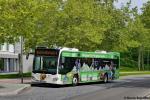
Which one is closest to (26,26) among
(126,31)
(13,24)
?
(13,24)

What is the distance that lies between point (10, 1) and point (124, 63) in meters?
75.9

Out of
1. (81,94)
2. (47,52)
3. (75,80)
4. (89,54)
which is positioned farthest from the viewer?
(89,54)

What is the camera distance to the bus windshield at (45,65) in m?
32.6

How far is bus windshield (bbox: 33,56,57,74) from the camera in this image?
3262 centimetres

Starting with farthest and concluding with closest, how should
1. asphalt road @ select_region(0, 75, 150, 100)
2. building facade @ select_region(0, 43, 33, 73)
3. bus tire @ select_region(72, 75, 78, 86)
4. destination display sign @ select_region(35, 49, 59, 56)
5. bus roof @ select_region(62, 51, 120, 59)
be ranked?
building facade @ select_region(0, 43, 33, 73), bus tire @ select_region(72, 75, 78, 86), bus roof @ select_region(62, 51, 120, 59), destination display sign @ select_region(35, 49, 59, 56), asphalt road @ select_region(0, 75, 150, 100)

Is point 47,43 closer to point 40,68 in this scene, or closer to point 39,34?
point 39,34

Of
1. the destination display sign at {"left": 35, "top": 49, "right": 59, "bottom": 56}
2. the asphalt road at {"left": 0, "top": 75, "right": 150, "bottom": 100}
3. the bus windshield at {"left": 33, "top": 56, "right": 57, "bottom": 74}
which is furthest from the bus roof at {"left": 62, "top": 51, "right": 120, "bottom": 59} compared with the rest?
the asphalt road at {"left": 0, "top": 75, "right": 150, "bottom": 100}

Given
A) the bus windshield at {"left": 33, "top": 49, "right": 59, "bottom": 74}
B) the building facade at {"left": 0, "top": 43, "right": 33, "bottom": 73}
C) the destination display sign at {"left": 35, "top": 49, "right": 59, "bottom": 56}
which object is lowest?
the building facade at {"left": 0, "top": 43, "right": 33, "bottom": 73}

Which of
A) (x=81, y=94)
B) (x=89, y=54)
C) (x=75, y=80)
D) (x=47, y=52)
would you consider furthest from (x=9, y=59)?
(x=81, y=94)

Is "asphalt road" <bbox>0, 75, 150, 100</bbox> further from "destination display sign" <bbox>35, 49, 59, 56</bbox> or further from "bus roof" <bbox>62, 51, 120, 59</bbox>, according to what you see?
"bus roof" <bbox>62, 51, 120, 59</bbox>

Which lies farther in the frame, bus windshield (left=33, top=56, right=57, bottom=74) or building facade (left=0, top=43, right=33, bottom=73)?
building facade (left=0, top=43, right=33, bottom=73)

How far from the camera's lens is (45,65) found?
33.1m

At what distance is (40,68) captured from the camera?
33094mm

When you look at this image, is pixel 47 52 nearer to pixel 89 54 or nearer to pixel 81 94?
pixel 89 54
